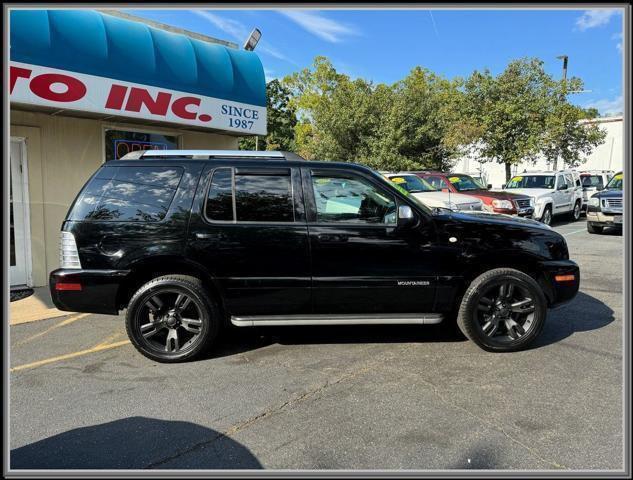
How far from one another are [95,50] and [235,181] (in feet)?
14.5

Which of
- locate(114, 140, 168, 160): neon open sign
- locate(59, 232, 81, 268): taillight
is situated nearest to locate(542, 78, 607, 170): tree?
locate(114, 140, 168, 160): neon open sign

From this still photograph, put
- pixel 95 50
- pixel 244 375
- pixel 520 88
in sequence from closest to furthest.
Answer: pixel 244 375
pixel 95 50
pixel 520 88

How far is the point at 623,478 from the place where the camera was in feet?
8.70

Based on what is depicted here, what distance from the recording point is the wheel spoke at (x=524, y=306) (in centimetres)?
439

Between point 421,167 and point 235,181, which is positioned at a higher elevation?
point 421,167

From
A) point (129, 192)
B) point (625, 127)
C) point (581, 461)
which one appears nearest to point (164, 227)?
point (129, 192)

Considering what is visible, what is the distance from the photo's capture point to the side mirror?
428 cm

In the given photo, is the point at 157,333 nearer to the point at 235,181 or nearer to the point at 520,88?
the point at 235,181

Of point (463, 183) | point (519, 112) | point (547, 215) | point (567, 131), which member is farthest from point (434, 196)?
point (567, 131)

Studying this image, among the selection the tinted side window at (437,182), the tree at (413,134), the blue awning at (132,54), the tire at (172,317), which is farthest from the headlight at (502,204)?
the tree at (413,134)

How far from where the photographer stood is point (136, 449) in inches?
115

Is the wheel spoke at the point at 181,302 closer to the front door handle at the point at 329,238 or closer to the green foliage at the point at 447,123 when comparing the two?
the front door handle at the point at 329,238

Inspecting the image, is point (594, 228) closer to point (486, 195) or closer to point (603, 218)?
point (603, 218)

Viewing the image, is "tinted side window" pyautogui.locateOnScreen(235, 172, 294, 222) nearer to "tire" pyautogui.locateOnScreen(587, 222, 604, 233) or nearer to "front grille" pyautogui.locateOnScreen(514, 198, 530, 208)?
"front grille" pyautogui.locateOnScreen(514, 198, 530, 208)
